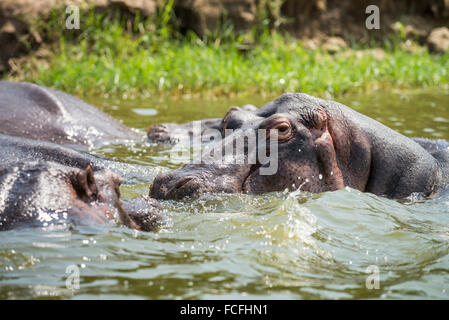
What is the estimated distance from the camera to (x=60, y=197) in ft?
10.9

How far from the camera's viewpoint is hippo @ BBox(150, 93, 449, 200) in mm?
4500

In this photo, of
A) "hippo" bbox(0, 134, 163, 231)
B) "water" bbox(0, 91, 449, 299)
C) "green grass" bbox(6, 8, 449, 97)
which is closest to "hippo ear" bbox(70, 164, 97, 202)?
"hippo" bbox(0, 134, 163, 231)

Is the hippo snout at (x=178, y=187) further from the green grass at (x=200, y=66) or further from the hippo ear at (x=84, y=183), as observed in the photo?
the green grass at (x=200, y=66)

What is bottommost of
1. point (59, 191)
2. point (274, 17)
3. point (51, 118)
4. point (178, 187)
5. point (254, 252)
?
point (254, 252)

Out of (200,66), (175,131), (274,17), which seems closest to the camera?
(175,131)

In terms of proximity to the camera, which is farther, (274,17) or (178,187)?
(274,17)

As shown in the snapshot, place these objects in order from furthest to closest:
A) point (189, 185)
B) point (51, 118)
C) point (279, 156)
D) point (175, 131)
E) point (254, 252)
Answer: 1. point (175, 131)
2. point (51, 118)
3. point (279, 156)
4. point (189, 185)
5. point (254, 252)

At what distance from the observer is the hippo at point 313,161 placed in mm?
4500

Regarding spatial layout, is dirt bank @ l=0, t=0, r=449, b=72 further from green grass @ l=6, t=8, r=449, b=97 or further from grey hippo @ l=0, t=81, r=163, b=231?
grey hippo @ l=0, t=81, r=163, b=231

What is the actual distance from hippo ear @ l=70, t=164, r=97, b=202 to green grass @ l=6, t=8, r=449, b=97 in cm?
757

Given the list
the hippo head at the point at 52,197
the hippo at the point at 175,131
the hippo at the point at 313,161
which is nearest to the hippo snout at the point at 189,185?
the hippo at the point at 313,161

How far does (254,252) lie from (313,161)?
1455 mm

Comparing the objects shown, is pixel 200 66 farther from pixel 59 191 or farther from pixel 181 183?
pixel 59 191

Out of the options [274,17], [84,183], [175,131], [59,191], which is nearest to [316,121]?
[84,183]
